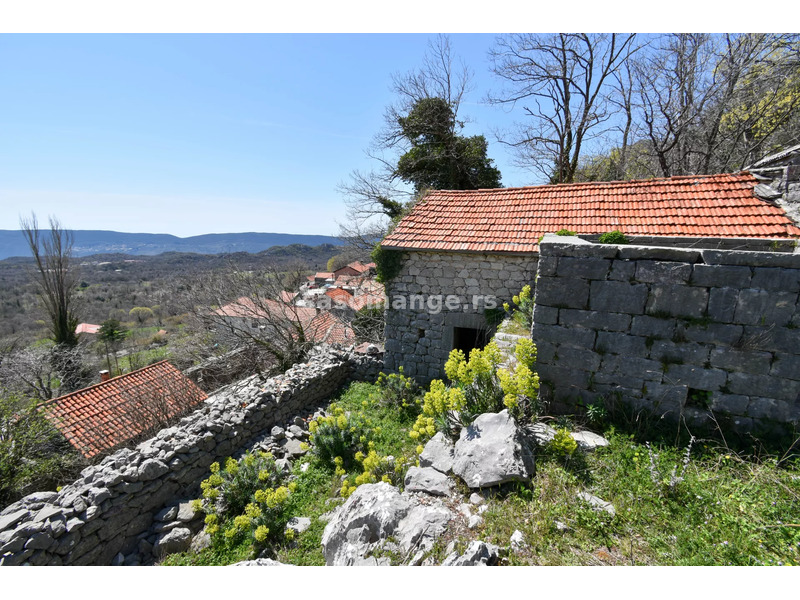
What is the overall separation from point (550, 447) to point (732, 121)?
1421 centimetres

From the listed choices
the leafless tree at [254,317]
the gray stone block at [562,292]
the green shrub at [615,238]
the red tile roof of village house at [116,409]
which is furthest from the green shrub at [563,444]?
the leafless tree at [254,317]

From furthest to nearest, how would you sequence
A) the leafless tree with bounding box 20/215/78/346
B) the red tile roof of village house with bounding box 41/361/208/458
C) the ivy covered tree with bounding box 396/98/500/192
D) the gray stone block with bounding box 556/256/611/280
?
the leafless tree with bounding box 20/215/78/346, the ivy covered tree with bounding box 396/98/500/192, the red tile roof of village house with bounding box 41/361/208/458, the gray stone block with bounding box 556/256/611/280

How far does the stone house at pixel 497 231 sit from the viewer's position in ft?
21.7

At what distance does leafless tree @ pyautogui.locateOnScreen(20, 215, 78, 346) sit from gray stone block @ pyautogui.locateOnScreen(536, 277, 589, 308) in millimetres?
24806

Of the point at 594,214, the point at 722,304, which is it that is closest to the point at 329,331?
the point at 594,214

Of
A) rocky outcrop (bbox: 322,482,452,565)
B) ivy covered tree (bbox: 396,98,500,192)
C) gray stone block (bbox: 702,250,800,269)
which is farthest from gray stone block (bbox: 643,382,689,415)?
ivy covered tree (bbox: 396,98,500,192)

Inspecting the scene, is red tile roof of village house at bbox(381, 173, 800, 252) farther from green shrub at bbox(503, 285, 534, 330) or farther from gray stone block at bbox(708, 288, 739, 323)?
gray stone block at bbox(708, 288, 739, 323)

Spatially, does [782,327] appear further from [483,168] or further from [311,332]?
[483,168]

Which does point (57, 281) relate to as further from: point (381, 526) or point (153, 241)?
point (153, 241)

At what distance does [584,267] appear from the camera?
3957mm

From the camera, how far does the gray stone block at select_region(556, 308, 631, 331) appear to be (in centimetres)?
387

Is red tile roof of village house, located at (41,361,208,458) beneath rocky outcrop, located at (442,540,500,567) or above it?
beneath

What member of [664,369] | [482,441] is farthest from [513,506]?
[664,369]

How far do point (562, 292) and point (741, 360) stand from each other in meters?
1.82
